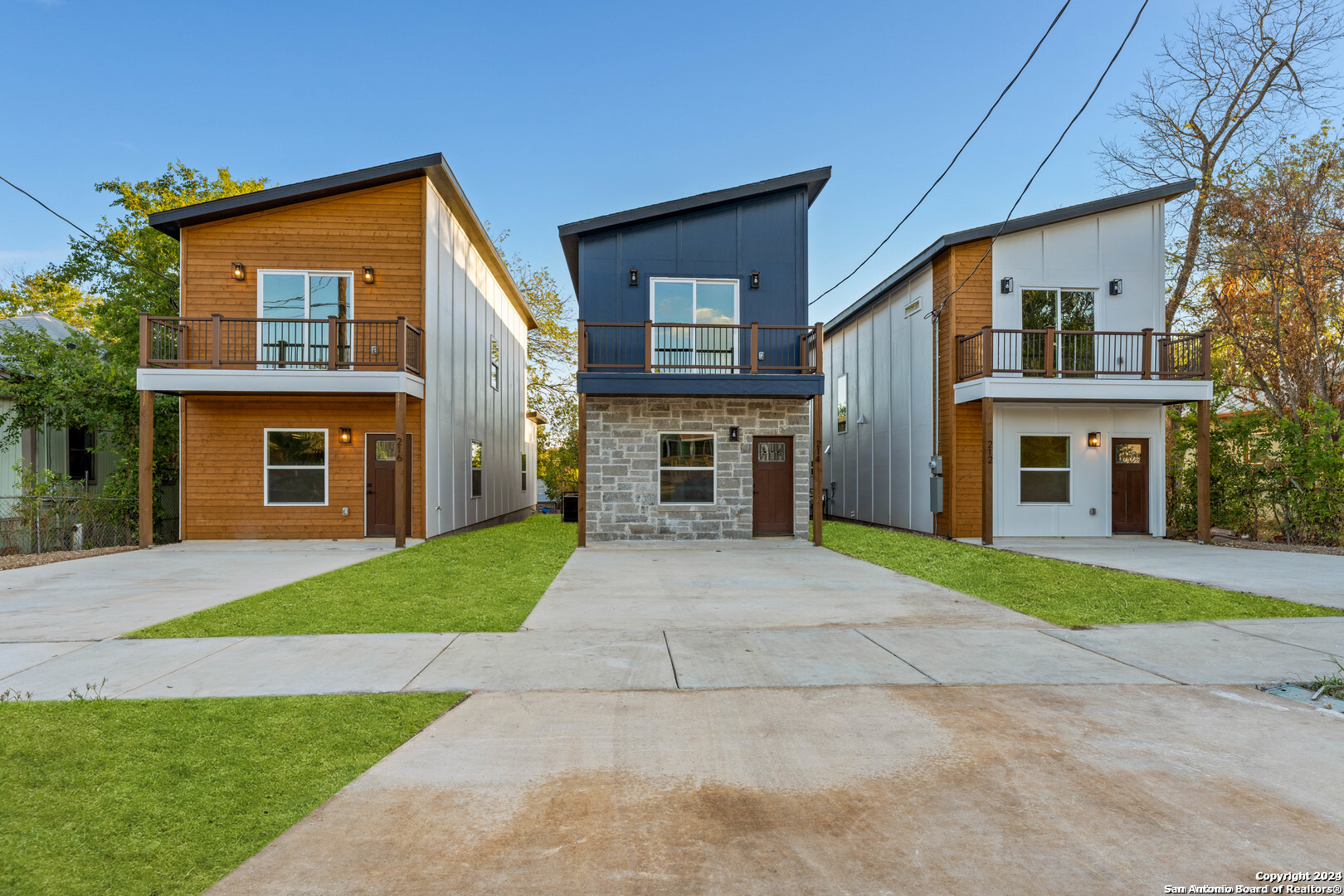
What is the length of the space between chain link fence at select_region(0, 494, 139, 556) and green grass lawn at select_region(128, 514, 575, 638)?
6.80m

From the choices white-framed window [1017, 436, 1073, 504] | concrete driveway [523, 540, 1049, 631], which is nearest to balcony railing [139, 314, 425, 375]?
concrete driveway [523, 540, 1049, 631]

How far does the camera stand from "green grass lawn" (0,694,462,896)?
2.34 metres

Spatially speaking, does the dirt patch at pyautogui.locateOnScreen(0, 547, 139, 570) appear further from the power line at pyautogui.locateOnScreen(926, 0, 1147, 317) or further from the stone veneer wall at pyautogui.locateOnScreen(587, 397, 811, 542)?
the power line at pyautogui.locateOnScreen(926, 0, 1147, 317)

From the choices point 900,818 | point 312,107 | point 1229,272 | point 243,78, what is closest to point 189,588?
point 900,818

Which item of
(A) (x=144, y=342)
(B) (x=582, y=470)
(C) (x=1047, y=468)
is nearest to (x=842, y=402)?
(C) (x=1047, y=468)

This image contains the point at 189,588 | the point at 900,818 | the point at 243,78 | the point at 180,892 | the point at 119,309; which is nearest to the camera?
the point at 180,892

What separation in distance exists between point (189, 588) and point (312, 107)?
63.3 ft

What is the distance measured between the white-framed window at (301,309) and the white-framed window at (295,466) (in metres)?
1.52

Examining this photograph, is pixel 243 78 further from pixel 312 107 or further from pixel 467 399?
pixel 467 399

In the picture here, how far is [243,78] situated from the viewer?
19.5 metres

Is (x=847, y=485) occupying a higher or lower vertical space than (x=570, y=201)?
lower

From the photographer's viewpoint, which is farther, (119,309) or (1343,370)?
(119,309)

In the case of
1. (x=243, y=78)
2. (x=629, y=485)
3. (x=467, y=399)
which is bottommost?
(x=629, y=485)

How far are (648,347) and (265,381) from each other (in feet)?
22.3
